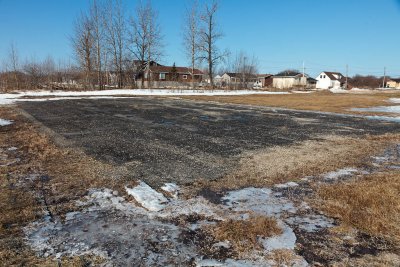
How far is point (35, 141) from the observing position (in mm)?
7219

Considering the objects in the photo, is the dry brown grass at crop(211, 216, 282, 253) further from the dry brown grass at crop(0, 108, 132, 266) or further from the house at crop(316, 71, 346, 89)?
the house at crop(316, 71, 346, 89)

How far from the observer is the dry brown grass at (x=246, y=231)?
287cm

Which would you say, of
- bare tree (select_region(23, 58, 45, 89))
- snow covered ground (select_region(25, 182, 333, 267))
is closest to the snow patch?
snow covered ground (select_region(25, 182, 333, 267))

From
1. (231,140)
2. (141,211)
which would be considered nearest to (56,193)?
(141,211)

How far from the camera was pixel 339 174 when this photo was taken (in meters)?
5.22

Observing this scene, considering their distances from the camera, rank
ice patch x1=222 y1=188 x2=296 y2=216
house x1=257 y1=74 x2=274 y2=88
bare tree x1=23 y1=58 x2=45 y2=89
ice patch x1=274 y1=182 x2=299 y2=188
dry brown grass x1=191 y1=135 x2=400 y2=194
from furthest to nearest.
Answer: house x1=257 y1=74 x2=274 y2=88, bare tree x1=23 y1=58 x2=45 y2=89, dry brown grass x1=191 y1=135 x2=400 y2=194, ice patch x1=274 y1=182 x2=299 y2=188, ice patch x1=222 y1=188 x2=296 y2=216

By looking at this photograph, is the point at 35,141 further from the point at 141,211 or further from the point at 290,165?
the point at 290,165

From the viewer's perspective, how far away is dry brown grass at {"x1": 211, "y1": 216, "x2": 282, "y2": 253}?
287cm

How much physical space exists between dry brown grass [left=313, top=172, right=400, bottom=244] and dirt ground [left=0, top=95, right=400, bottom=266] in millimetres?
13

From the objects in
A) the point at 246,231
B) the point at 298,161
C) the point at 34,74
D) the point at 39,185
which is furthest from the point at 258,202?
the point at 34,74

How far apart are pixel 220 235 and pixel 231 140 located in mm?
5301

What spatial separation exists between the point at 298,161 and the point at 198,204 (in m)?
2.96

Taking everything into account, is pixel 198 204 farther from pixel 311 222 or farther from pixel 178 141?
pixel 178 141

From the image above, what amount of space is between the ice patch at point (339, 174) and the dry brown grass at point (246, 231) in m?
2.15
